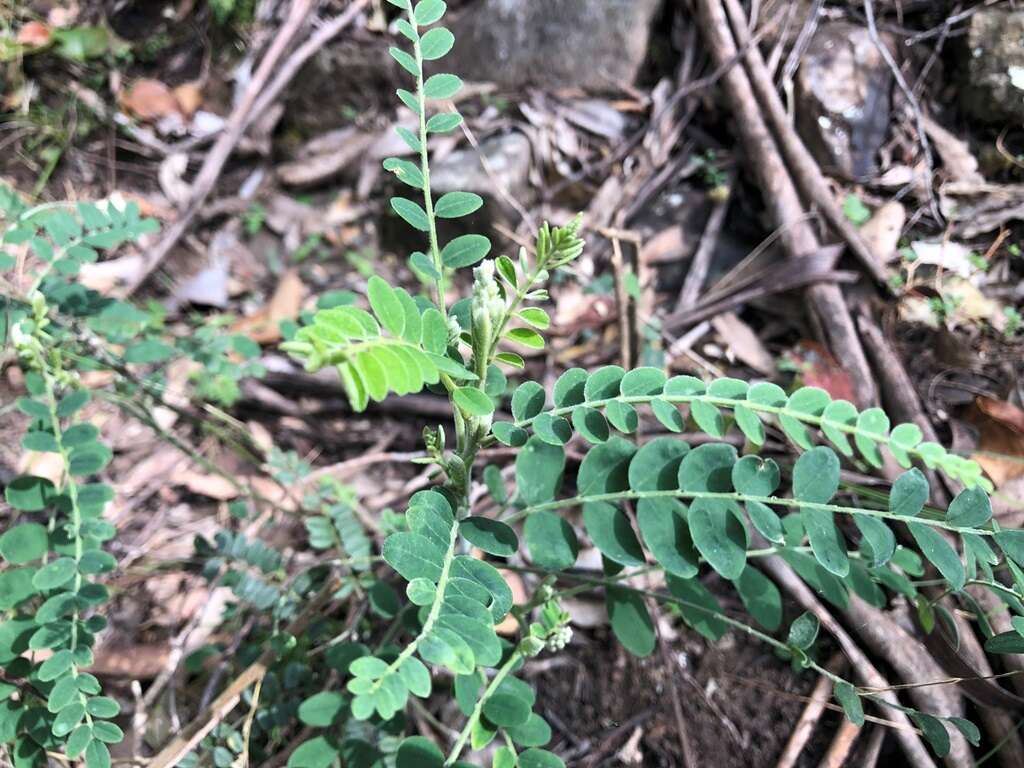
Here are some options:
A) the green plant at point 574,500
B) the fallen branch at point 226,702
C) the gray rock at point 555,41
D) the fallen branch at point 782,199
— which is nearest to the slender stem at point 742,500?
the green plant at point 574,500

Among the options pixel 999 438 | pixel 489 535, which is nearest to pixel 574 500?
pixel 489 535

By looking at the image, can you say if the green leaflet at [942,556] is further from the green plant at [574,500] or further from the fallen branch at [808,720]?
the fallen branch at [808,720]

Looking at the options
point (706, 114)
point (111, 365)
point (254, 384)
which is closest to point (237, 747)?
point (111, 365)

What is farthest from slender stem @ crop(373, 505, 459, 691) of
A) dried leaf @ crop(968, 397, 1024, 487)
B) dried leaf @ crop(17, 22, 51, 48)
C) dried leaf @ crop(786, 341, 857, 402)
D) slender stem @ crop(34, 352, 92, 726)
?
dried leaf @ crop(17, 22, 51, 48)

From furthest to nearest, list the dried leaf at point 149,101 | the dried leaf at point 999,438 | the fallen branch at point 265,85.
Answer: the dried leaf at point 149,101, the fallen branch at point 265,85, the dried leaf at point 999,438

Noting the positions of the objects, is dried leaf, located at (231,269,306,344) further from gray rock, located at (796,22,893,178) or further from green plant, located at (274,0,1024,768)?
gray rock, located at (796,22,893,178)
